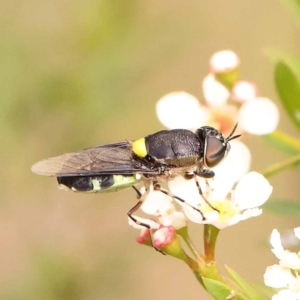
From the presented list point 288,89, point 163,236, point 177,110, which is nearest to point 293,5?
point 288,89

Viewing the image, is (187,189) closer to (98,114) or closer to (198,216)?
(198,216)

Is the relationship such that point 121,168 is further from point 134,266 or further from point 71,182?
point 134,266

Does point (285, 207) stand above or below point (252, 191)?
below

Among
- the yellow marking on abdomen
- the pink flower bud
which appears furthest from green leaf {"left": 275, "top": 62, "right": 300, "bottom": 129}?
the pink flower bud

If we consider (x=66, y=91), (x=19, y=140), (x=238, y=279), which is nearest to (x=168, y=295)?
(x=19, y=140)

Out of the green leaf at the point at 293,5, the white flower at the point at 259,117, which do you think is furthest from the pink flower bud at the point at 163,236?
the green leaf at the point at 293,5

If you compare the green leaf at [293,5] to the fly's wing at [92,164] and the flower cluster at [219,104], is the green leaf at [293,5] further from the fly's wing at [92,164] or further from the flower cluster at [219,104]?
the fly's wing at [92,164]

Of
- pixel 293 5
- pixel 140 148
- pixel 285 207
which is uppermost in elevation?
pixel 293 5

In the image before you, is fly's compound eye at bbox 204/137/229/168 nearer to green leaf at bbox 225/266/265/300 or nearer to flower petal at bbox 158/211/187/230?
flower petal at bbox 158/211/187/230
